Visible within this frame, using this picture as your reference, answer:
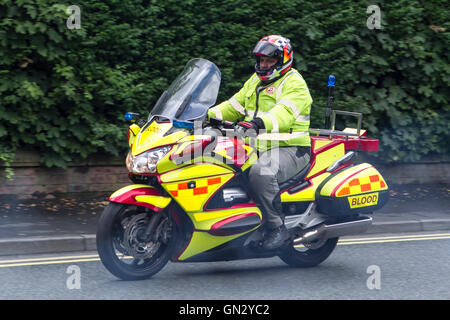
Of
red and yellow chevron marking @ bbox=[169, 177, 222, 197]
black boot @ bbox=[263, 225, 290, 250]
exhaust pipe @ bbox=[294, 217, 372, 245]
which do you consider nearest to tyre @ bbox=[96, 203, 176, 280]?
red and yellow chevron marking @ bbox=[169, 177, 222, 197]

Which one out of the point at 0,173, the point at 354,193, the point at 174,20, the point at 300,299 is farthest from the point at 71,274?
the point at 174,20

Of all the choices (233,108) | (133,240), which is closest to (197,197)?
(133,240)

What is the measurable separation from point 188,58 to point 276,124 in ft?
12.6

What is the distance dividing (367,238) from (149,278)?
3032mm

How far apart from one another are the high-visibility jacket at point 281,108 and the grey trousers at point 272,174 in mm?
80

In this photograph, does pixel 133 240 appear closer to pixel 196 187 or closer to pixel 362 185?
pixel 196 187

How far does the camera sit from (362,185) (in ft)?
21.2

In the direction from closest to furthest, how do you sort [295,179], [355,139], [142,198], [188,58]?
[142,198] → [295,179] → [355,139] → [188,58]

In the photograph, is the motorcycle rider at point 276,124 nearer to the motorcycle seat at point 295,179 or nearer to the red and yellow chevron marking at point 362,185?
the motorcycle seat at point 295,179

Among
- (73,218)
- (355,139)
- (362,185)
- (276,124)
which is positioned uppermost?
(276,124)

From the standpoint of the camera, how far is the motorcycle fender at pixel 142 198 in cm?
554

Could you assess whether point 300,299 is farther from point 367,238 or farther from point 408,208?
point 408,208

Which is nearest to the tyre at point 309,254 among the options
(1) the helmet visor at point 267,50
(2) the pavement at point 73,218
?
(1) the helmet visor at point 267,50

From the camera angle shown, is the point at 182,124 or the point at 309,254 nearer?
the point at 182,124
